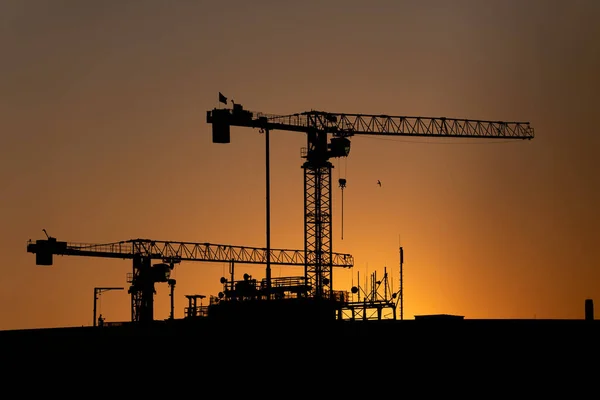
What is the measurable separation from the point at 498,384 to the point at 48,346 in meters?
41.4

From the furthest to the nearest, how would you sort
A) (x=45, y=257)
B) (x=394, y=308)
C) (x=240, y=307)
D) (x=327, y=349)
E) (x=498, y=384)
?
(x=45, y=257) → (x=394, y=308) → (x=240, y=307) → (x=327, y=349) → (x=498, y=384)

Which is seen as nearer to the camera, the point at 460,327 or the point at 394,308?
the point at 460,327

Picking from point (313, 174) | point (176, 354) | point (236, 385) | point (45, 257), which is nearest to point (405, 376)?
point (236, 385)

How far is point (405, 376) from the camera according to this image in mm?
108188

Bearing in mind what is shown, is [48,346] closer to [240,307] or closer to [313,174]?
[240,307]

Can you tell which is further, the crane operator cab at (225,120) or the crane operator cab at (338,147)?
the crane operator cab at (338,147)

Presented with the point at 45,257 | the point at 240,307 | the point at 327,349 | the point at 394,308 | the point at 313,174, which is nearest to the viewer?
the point at 327,349

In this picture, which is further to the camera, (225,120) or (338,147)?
(338,147)

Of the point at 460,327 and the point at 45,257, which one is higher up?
the point at 45,257

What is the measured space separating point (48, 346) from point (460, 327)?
124 ft

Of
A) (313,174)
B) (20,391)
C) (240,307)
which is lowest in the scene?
(20,391)

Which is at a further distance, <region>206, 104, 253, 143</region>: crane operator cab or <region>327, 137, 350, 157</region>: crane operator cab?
<region>327, 137, 350, 157</region>: crane operator cab

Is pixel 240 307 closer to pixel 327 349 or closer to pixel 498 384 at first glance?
pixel 327 349

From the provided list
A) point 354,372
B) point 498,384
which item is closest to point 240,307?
point 354,372
